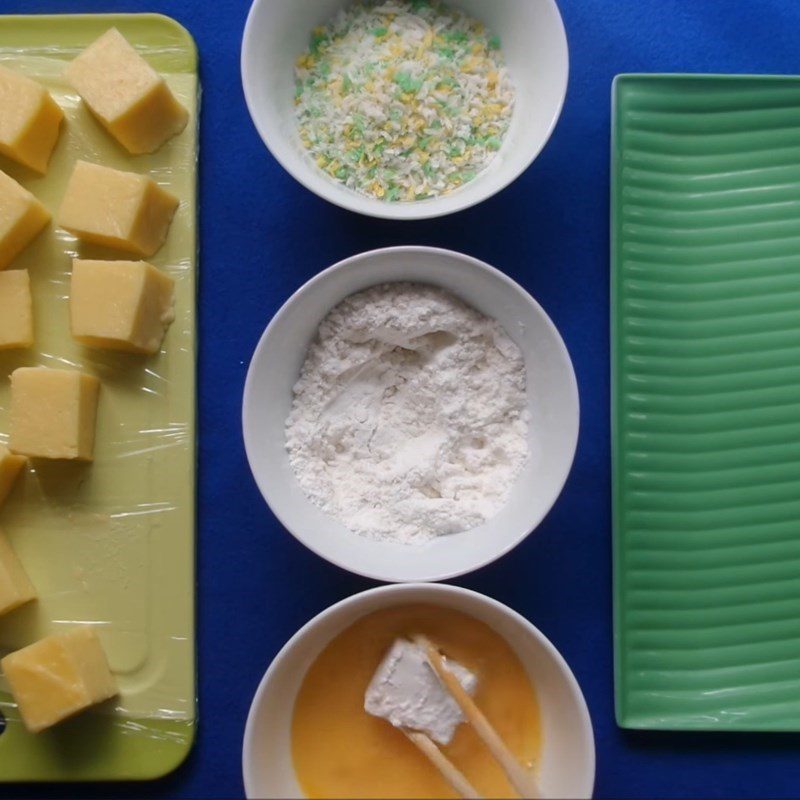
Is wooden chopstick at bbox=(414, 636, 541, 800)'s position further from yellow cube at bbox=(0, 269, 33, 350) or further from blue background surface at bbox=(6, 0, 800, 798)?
yellow cube at bbox=(0, 269, 33, 350)

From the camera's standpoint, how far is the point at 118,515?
1024 millimetres

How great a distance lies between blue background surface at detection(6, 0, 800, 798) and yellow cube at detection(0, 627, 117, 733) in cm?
14

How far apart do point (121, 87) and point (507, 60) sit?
46cm

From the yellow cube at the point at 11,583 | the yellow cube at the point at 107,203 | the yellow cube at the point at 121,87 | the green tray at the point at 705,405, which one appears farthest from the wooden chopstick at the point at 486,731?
the yellow cube at the point at 121,87

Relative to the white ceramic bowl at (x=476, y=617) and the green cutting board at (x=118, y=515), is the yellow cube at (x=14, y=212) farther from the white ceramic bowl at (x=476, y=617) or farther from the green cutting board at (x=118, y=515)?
the white ceramic bowl at (x=476, y=617)

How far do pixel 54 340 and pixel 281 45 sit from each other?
1.46 feet

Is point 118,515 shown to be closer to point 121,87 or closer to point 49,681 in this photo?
point 49,681

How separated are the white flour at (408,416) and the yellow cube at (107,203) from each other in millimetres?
249

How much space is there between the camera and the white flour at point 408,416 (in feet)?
3.16

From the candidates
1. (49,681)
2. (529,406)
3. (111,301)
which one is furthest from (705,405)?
(49,681)

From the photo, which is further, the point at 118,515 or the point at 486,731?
the point at 118,515

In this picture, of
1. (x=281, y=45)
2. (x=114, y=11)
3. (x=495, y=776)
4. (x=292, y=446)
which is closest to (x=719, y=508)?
(x=495, y=776)

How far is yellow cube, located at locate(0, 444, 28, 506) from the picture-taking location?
990 millimetres

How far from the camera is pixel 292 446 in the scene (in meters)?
0.97
